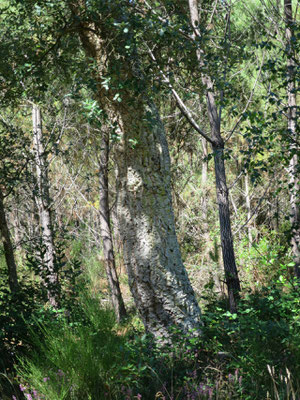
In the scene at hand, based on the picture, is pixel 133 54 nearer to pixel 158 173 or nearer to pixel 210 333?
pixel 158 173

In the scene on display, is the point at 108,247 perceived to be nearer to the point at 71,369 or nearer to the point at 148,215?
the point at 148,215

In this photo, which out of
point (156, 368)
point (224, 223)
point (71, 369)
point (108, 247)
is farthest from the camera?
point (108, 247)

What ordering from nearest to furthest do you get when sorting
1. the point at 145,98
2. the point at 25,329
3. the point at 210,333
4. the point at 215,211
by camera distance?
the point at 25,329
the point at 210,333
the point at 145,98
the point at 215,211

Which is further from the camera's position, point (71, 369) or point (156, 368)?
point (156, 368)

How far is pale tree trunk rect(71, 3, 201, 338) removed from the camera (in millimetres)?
4457

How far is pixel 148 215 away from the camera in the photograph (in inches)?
177

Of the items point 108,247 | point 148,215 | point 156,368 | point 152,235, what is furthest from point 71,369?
point 108,247

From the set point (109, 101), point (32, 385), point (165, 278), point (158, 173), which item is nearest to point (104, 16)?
point (109, 101)

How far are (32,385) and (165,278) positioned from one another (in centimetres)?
182

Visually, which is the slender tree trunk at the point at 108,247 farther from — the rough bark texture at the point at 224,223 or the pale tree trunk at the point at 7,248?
the rough bark texture at the point at 224,223

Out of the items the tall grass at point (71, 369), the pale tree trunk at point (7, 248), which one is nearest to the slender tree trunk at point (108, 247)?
the pale tree trunk at point (7, 248)

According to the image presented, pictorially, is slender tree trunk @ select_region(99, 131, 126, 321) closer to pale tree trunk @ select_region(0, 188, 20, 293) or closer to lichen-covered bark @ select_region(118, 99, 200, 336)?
pale tree trunk @ select_region(0, 188, 20, 293)

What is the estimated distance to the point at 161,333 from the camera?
4.50 meters

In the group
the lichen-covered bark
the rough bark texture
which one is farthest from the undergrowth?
the rough bark texture
